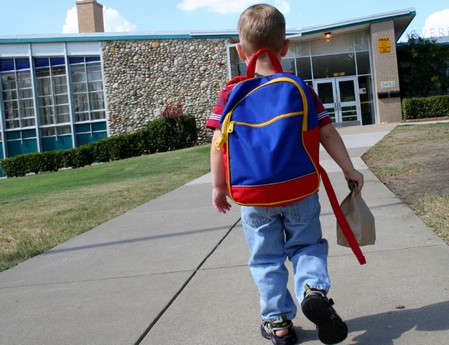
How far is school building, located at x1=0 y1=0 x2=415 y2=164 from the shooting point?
25.6 metres

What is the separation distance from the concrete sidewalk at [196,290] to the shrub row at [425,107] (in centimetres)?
2008

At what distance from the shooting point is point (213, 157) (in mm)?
2807

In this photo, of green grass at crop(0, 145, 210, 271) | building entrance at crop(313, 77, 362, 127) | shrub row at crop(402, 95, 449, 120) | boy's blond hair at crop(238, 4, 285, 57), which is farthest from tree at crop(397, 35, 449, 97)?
boy's blond hair at crop(238, 4, 285, 57)

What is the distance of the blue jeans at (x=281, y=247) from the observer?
2732mm

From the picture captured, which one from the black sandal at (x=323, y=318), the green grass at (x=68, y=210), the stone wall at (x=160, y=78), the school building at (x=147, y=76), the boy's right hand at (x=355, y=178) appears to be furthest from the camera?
the stone wall at (x=160, y=78)

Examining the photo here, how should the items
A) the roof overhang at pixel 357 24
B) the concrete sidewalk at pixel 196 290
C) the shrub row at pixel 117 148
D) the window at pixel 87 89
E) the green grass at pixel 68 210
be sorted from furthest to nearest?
1. the window at pixel 87 89
2. the roof overhang at pixel 357 24
3. the shrub row at pixel 117 148
4. the green grass at pixel 68 210
5. the concrete sidewalk at pixel 196 290

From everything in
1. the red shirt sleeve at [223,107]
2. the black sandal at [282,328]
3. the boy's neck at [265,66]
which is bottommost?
the black sandal at [282,328]

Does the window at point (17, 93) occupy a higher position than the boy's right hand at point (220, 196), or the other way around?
the window at point (17, 93)

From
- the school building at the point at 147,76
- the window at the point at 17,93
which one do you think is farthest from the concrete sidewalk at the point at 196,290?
the window at the point at 17,93

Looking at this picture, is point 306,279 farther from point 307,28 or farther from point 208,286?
point 307,28

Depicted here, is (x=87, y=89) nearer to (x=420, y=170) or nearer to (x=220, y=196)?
(x=420, y=170)

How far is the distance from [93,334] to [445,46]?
29253mm

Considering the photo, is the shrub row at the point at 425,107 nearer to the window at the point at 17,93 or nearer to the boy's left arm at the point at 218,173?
the window at the point at 17,93

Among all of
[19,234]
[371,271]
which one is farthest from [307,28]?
[371,271]
